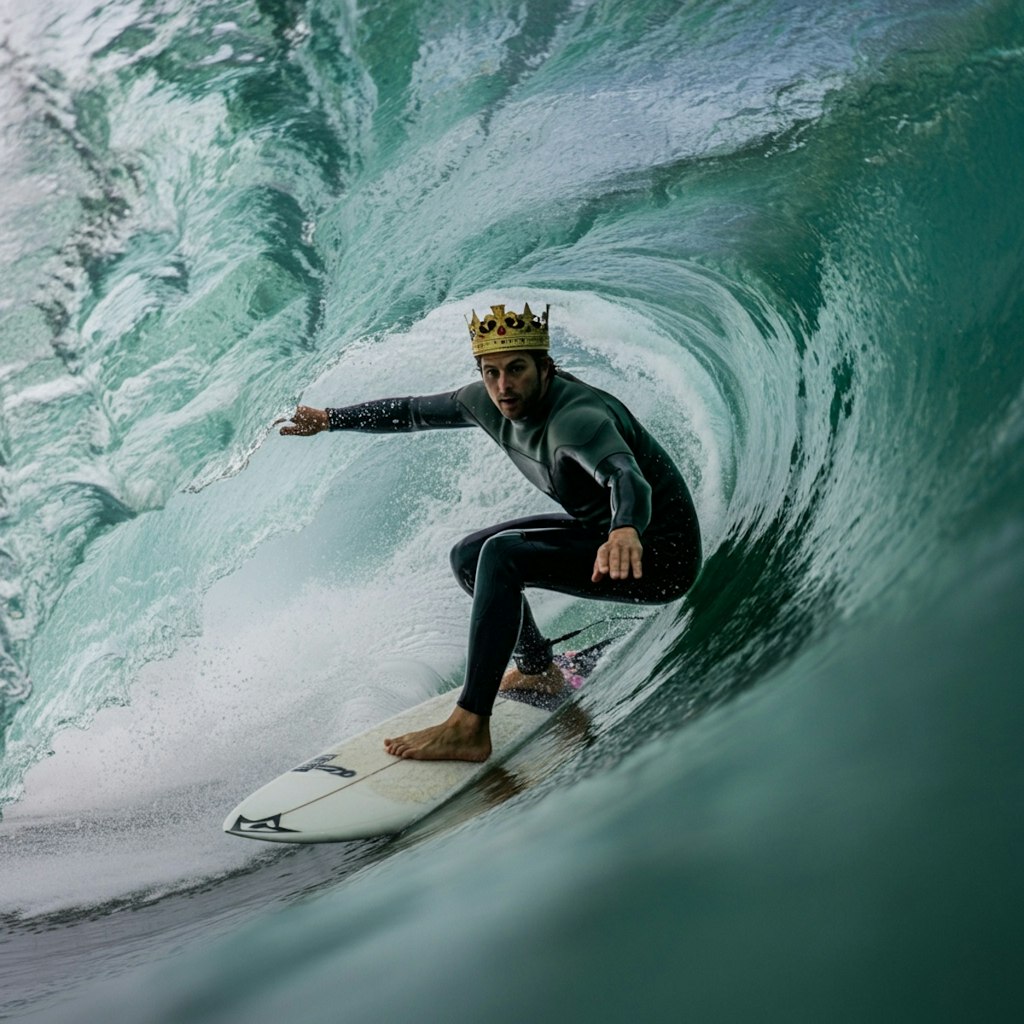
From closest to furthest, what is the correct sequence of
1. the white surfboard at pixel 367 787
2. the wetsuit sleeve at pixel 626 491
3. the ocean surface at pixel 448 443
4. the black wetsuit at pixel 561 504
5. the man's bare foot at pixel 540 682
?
1. the ocean surface at pixel 448 443
2. the wetsuit sleeve at pixel 626 491
3. the black wetsuit at pixel 561 504
4. the white surfboard at pixel 367 787
5. the man's bare foot at pixel 540 682

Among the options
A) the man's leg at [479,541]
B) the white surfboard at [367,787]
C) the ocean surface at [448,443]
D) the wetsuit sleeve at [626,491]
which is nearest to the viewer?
the ocean surface at [448,443]

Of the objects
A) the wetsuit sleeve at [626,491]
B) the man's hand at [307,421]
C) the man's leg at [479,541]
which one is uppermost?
the man's hand at [307,421]

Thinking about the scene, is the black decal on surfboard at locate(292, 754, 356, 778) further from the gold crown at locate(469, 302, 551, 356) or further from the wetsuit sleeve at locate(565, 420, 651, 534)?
the gold crown at locate(469, 302, 551, 356)

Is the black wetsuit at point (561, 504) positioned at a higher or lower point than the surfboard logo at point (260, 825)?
higher

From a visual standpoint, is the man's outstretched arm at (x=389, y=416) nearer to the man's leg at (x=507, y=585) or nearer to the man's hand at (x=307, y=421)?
the man's hand at (x=307, y=421)

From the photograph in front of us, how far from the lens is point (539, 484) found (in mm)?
2475

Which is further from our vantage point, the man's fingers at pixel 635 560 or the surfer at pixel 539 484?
the surfer at pixel 539 484

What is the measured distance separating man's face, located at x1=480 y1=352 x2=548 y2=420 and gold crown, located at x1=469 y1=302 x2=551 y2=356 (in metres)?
0.02

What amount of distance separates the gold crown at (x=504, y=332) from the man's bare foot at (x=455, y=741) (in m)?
0.86

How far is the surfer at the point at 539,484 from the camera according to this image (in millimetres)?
2223

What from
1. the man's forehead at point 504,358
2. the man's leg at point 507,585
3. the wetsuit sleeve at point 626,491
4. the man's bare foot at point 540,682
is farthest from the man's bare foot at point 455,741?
the man's forehead at point 504,358

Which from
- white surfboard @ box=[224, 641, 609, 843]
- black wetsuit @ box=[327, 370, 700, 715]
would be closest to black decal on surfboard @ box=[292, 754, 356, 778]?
white surfboard @ box=[224, 641, 609, 843]

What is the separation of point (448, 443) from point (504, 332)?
1093 millimetres

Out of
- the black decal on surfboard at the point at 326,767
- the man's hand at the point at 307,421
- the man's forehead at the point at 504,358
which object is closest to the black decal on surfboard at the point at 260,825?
the black decal on surfboard at the point at 326,767
